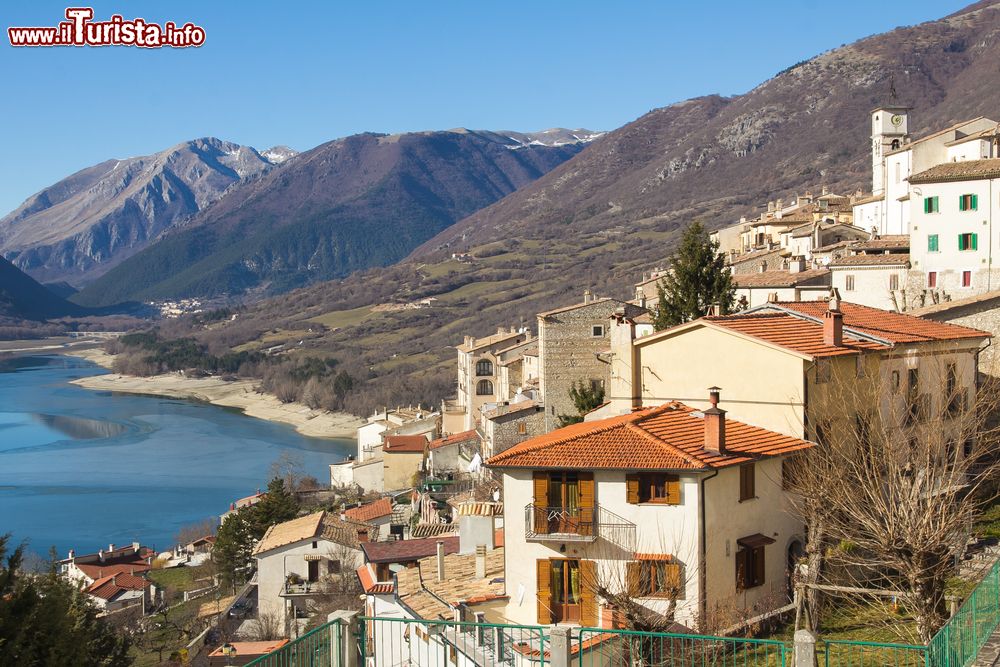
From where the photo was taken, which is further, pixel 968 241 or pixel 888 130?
pixel 888 130

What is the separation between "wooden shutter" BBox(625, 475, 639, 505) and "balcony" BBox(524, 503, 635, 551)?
26cm

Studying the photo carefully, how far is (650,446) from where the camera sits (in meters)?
13.5

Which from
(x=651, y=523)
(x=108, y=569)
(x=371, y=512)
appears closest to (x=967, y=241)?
(x=651, y=523)

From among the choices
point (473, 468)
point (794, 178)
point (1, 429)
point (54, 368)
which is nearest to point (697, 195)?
point (794, 178)

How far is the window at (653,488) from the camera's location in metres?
13.1

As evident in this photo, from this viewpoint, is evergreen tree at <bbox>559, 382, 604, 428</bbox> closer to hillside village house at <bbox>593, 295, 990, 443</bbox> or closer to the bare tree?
hillside village house at <bbox>593, 295, 990, 443</bbox>

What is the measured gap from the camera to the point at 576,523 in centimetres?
1340

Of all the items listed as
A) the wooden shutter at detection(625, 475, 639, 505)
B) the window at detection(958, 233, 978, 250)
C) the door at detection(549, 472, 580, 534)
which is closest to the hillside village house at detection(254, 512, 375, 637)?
the door at detection(549, 472, 580, 534)

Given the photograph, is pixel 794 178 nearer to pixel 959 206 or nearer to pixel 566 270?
pixel 566 270

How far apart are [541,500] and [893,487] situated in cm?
446

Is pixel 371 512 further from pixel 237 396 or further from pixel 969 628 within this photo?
pixel 237 396

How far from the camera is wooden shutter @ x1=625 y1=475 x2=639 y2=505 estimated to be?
523 inches

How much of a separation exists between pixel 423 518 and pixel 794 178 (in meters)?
119

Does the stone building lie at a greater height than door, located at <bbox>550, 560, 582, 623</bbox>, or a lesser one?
greater
